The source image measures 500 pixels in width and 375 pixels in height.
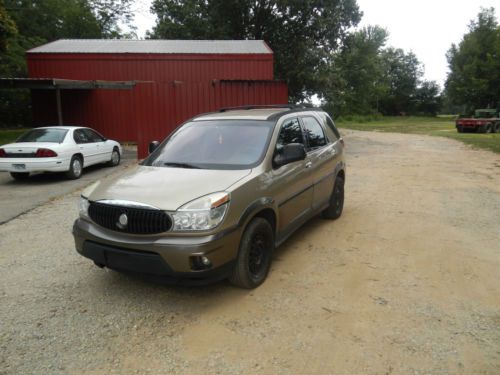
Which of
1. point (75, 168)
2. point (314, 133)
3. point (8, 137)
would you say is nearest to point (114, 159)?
point (75, 168)

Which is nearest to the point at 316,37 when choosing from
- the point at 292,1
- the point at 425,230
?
the point at 292,1

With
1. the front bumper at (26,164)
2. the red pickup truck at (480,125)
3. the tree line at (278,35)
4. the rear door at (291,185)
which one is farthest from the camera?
the red pickup truck at (480,125)

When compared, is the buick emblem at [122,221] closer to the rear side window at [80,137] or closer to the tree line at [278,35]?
the rear side window at [80,137]

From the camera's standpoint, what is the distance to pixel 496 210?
684 centimetres

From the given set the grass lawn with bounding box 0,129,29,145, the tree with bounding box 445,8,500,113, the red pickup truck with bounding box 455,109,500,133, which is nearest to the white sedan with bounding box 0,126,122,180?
the grass lawn with bounding box 0,129,29,145

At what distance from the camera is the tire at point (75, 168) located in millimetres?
10008

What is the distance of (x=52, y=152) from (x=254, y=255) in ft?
24.0

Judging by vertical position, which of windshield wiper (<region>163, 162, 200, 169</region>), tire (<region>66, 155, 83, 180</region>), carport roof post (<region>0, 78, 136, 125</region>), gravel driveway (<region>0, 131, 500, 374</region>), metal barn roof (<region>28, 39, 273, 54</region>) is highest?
metal barn roof (<region>28, 39, 273, 54</region>)

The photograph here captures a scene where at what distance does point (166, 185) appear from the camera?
3.70 metres

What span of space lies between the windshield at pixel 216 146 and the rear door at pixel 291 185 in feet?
0.84

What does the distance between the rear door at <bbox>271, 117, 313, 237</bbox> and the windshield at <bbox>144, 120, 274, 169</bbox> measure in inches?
10.0

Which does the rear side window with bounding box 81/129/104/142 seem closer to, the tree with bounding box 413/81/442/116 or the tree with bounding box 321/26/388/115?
the tree with bounding box 321/26/388/115

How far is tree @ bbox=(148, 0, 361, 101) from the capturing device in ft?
81.8

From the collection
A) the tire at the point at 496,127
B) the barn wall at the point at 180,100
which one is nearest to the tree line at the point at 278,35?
the barn wall at the point at 180,100
